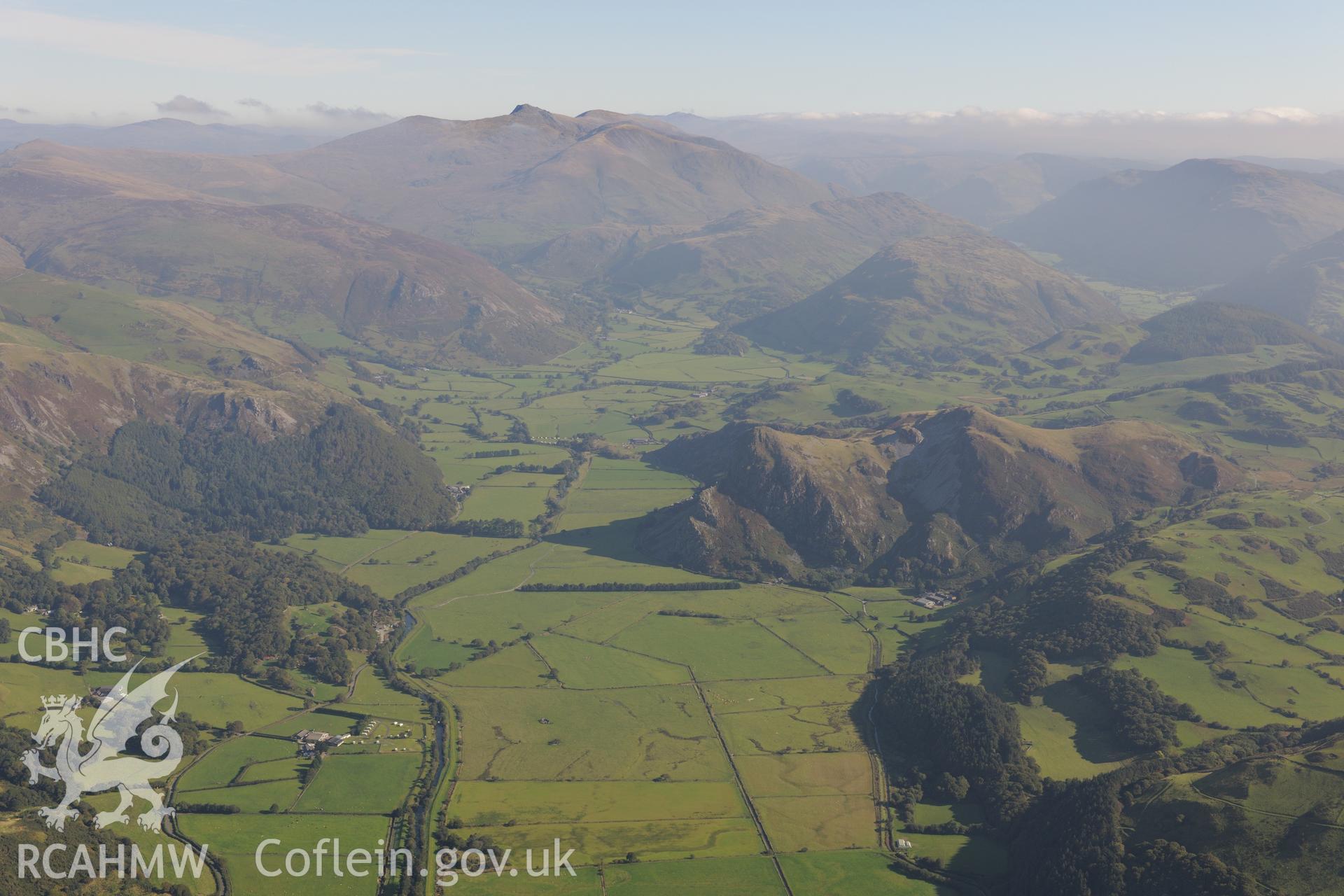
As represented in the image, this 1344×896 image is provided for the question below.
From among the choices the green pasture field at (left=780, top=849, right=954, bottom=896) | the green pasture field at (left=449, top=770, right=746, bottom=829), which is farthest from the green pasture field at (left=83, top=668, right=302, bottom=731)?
the green pasture field at (left=780, top=849, right=954, bottom=896)

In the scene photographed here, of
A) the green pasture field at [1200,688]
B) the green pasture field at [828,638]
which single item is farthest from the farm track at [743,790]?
the green pasture field at [1200,688]

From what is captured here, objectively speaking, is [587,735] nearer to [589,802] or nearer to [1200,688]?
[589,802]

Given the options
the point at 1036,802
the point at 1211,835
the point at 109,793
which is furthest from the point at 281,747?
the point at 1211,835

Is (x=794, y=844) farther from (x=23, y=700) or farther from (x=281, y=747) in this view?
(x=23, y=700)

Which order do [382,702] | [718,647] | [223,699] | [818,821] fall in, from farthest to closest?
1. [718,647]
2. [382,702]
3. [223,699]
4. [818,821]

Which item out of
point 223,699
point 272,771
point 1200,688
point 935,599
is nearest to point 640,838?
point 272,771

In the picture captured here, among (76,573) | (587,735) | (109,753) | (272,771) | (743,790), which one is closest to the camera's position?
(743,790)

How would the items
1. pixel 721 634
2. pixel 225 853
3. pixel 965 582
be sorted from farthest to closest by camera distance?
1. pixel 965 582
2. pixel 721 634
3. pixel 225 853

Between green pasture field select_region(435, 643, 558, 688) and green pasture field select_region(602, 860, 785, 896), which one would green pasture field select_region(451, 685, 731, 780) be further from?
green pasture field select_region(602, 860, 785, 896)
